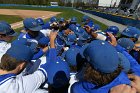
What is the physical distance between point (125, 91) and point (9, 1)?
115 m

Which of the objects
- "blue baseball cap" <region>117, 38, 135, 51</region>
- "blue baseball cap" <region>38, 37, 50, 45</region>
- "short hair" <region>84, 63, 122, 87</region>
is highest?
"short hair" <region>84, 63, 122, 87</region>

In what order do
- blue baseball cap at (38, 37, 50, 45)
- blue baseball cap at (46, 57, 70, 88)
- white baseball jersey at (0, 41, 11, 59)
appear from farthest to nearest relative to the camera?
1. blue baseball cap at (38, 37, 50, 45)
2. white baseball jersey at (0, 41, 11, 59)
3. blue baseball cap at (46, 57, 70, 88)

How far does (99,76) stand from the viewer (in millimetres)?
2777

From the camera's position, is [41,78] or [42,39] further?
[42,39]

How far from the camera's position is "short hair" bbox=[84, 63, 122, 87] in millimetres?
2777

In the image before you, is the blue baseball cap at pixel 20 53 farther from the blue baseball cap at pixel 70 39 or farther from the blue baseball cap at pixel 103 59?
the blue baseball cap at pixel 70 39

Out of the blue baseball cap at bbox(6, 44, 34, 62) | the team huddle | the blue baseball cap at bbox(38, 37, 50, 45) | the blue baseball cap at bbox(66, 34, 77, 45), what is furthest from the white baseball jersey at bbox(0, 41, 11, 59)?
the blue baseball cap at bbox(66, 34, 77, 45)

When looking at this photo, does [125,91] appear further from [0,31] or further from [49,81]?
[0,31]

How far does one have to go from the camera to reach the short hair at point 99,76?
2.78 meters

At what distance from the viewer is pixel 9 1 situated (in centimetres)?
11350

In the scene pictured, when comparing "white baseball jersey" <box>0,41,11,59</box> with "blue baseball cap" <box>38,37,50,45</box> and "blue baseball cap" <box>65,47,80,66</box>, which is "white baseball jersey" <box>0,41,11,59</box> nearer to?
"blue baseball cap" <box>38,37,50,45</box>

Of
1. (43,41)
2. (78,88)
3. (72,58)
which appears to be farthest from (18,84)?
(43,41)

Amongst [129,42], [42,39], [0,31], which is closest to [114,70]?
[129,42]

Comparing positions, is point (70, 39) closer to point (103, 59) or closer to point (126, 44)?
point (126, 44)
